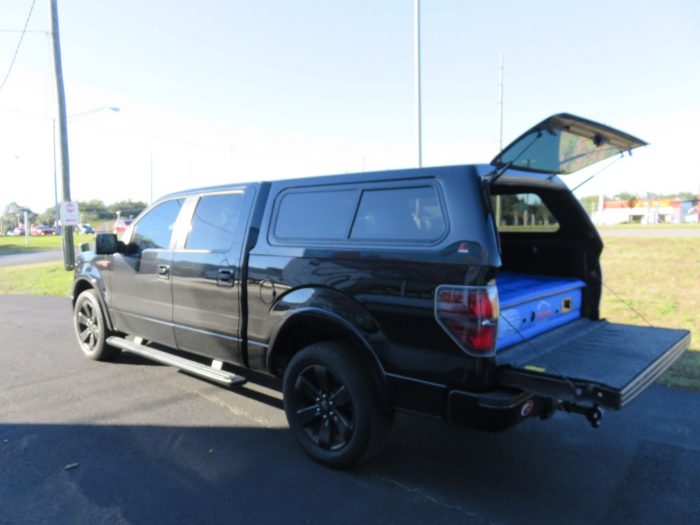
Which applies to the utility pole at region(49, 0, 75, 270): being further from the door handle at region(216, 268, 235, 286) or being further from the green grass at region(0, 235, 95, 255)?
the door handle at region(216, 268, 235, 286)

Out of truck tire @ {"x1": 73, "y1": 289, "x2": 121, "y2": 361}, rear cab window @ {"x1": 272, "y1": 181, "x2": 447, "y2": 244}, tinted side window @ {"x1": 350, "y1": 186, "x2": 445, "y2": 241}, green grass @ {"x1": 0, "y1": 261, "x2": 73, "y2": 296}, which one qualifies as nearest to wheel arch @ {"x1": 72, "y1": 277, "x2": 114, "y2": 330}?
truck tire @ {"x1": 73, "y1": 289, "x2": 121, "y2": 361}

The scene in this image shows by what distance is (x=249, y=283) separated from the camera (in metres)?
4.02

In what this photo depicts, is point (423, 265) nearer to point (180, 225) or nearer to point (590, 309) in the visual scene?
point (590, 309)

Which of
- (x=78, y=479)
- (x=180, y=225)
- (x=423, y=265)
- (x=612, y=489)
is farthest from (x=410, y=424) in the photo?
(x=180, y=225)

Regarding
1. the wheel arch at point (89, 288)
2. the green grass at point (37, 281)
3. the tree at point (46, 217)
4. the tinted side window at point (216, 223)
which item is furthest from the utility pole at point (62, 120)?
the tree at point (46, 217)

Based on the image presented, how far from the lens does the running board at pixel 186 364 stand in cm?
414

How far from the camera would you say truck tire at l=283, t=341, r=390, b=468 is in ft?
10.8

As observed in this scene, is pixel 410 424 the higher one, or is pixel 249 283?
pixel 249 283

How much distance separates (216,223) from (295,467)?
213 cm

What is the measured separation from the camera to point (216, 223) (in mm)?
4520

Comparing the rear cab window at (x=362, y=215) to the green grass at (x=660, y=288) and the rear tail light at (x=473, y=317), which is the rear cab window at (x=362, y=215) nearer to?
the rear tail light at (x=473, y=317)

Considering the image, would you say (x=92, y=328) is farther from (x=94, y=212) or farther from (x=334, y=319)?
(x=94, y=212)

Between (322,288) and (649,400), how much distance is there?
325cm

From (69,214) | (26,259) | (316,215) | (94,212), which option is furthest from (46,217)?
(316,215)
